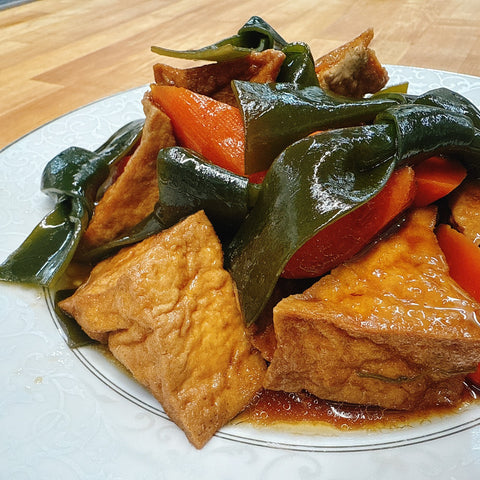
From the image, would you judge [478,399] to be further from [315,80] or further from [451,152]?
[315,80]

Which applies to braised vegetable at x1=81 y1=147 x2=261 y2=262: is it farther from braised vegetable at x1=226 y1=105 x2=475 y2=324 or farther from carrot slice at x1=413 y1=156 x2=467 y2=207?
carrot slice at x1=413 y1=156 x2=467 y2=207

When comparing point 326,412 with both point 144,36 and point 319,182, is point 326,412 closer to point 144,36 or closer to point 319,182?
point 319,182

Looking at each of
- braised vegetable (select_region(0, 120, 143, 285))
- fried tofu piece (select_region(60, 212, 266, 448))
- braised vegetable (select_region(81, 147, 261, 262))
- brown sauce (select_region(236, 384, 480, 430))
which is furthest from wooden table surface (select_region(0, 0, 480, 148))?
brown sauce (select_region(236, 384, 480, 430))

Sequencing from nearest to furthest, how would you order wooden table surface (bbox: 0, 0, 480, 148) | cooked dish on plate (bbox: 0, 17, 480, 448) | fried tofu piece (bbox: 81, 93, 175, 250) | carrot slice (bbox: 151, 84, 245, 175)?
1. cooked dish on plate (bbox: 0, 17, 480, 448)
2. carrot slice (bbox: 151, 84, 245, 175)
3. fried tofu piece (bbox: 81, 93, 175, 250)
4. wooden table surface (bbox: 0, 0, 480, 148)

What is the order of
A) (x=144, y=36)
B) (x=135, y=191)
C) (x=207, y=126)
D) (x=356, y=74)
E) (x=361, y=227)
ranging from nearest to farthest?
(x=361, y=227) → (x=207, y=126) → (x=135, y=191) → (x=356, y=74) → (x=144, y=36)

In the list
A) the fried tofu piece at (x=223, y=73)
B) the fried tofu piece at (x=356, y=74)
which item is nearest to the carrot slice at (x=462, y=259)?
the fried tofu piece at (x=356, y=74)

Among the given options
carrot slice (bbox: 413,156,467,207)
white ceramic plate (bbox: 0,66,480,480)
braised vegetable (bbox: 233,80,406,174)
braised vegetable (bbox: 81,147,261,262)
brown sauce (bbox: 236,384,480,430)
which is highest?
braised vegetable (bbox: 233,80,406,174)

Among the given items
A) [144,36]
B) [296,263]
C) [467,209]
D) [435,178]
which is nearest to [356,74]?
[435,178]
